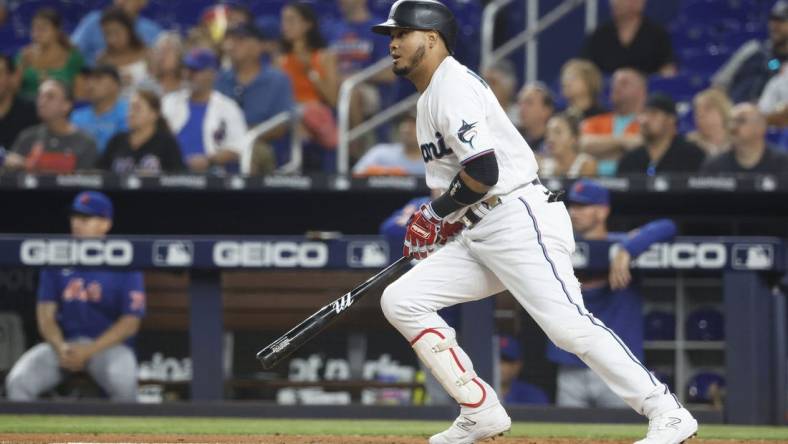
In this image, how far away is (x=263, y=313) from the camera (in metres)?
6.36

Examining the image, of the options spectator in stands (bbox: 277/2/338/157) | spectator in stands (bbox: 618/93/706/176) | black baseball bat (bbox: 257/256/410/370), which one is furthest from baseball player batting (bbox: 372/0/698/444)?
spectator in stands (bbox: 277/2/338/157)

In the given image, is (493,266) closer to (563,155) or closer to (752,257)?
(752,257)

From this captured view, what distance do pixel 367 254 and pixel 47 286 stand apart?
5.14ft

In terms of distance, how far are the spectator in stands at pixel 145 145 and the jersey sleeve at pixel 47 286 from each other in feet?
5.99

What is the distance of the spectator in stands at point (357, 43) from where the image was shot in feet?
31.6

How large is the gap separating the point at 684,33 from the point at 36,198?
16.5 feet

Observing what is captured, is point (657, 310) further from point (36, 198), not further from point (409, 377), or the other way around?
point (36, 198)

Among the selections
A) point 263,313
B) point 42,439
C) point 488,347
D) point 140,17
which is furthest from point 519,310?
point 140,17

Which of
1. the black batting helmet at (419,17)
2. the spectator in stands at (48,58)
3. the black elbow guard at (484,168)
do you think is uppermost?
the spectator in stands at (48,58)

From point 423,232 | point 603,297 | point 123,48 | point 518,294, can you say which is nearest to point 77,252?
point 603,297

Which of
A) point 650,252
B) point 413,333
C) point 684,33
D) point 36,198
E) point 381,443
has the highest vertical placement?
point 684,33

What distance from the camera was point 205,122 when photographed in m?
8.84

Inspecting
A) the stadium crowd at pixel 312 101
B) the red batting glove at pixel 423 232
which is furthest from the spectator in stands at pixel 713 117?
the red batting glove at pixel 423 232

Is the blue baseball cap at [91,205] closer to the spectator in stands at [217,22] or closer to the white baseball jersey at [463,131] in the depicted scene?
the white baseball jersey at [463,131]
